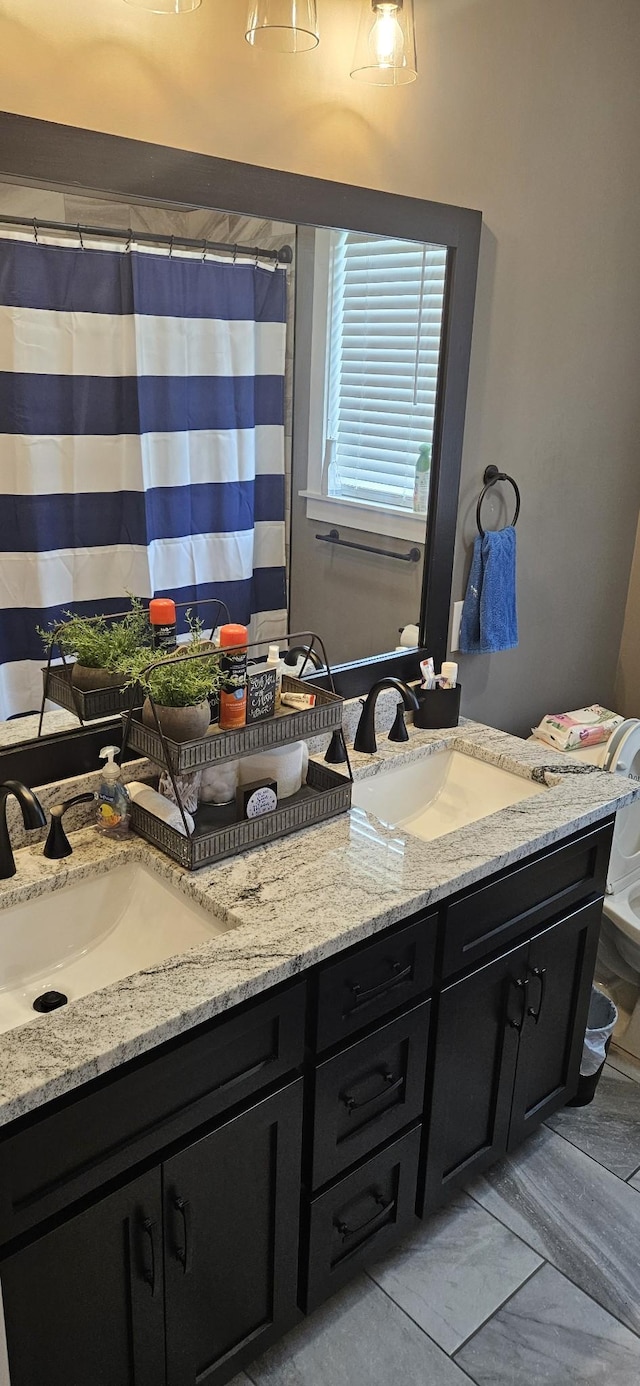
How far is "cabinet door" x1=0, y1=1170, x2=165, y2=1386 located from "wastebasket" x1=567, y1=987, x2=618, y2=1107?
1199 millimetres

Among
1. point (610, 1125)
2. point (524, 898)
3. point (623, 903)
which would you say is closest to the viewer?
point (524, 898)

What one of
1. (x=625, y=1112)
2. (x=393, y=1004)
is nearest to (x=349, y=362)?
(x=393, y=1004)

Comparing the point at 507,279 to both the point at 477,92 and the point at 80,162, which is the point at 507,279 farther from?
the point at 80,162

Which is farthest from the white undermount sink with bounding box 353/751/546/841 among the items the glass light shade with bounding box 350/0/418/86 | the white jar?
the glass light shade with bounding box 350/0/418/86

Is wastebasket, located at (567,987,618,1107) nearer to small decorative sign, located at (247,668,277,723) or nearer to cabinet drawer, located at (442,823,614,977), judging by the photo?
cabinet drawer, located at (442,823,614,977)

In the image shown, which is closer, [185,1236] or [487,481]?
[185,1236]

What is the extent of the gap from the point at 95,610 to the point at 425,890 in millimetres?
719

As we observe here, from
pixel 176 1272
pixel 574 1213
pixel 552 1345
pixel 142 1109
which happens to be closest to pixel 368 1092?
pixel 176 1272

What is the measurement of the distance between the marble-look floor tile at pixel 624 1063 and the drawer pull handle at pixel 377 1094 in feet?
3.30

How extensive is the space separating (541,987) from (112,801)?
947 mm

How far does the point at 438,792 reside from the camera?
216 centimetres

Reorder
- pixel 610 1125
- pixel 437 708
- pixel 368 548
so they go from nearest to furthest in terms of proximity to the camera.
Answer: pixel 368 548 → pixel 437 708 → pixel 610 1125

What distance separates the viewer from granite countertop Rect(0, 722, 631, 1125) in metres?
1.23

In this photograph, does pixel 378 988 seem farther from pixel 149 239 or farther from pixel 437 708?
pixel 149 239
